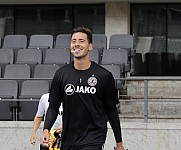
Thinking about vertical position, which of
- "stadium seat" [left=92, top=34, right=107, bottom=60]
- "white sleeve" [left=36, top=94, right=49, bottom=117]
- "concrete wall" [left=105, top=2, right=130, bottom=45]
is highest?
"concrete wall" [left=105, top=2, right=130, bottom=45]

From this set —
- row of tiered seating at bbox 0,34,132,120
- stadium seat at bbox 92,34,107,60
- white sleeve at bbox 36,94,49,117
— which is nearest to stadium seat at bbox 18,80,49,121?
row of tiered seating at bbox 0,34,132,120

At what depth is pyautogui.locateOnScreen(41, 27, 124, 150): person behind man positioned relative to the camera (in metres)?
5.29

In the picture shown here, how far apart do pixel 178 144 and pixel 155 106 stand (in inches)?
78.5

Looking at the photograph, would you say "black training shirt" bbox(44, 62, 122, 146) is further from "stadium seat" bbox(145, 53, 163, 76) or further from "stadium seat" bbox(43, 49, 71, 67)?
"stadium seat" bbox(145, 53, 163, 76)

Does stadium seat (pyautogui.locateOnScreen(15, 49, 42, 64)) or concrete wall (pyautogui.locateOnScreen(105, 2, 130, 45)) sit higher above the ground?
concrete wall (pyautogui.locateOnScreen(105, 2, 130, 45))

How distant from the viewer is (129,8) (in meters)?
16.7

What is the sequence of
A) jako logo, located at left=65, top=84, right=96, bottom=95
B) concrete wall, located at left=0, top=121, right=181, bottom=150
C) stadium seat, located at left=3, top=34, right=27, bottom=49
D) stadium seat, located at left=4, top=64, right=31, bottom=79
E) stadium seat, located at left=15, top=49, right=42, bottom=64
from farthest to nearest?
1. stadium seat, located at left=3, top=34, right=27, bottom=49
2. stadium seat, located at left=15, top=49, right=42, bottom=64
3. stadium seat, located at left=4, top=64, right=31, bottom=79
4. concrete wall, located at left=0, top=121, right=181, bottom=150
5. jako logo, located at left=65, top=84, right=96, bottom=95

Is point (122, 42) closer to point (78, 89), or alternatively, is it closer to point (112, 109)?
point (112, 109)

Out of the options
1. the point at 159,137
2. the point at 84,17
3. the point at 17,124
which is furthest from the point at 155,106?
the point at 84,17

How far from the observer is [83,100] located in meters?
5.29

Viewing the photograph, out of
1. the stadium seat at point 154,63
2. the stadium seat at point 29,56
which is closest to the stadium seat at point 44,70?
the stadium seat at point 29,56

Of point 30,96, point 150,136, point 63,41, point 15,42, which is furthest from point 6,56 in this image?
point 150,136

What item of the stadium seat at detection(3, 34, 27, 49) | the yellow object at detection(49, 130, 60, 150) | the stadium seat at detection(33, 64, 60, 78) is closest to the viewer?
the yellow object at detection(49, 130, 60, 150)

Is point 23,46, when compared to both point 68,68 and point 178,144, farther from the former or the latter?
point 68,68
